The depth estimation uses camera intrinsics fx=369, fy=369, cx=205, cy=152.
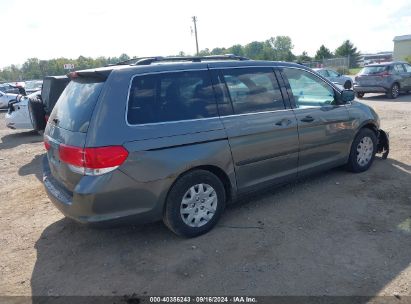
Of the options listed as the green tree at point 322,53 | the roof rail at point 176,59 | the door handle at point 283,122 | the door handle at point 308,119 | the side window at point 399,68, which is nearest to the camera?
the roof rail at point 176,59

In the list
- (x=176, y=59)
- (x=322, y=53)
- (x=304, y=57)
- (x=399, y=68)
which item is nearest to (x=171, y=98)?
(x=176, y=59)

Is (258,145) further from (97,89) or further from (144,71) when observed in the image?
(97,89)

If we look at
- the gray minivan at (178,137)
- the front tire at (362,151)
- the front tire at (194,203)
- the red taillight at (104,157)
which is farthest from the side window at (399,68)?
the red taillight at (104,157)

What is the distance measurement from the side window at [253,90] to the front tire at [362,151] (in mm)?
1697

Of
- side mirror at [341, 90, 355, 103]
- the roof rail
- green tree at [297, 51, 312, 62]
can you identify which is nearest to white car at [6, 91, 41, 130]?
the roof rail

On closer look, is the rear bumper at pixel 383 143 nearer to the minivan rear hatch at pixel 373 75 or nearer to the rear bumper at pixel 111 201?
the rear bumper at pixel 111 201

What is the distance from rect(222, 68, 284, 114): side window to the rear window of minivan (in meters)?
1.46

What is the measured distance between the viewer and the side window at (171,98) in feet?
11.6

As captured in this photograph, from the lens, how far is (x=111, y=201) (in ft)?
11.2

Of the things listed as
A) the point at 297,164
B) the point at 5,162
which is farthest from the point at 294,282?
the point at 5,162

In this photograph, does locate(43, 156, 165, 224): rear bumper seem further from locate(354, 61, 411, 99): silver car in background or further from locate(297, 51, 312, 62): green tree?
locate(297, 51, 312, 62): green tree

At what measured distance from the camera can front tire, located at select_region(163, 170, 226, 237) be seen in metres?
3.75

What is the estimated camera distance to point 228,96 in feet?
13.5

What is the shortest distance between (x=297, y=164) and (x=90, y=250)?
2.72 meters
